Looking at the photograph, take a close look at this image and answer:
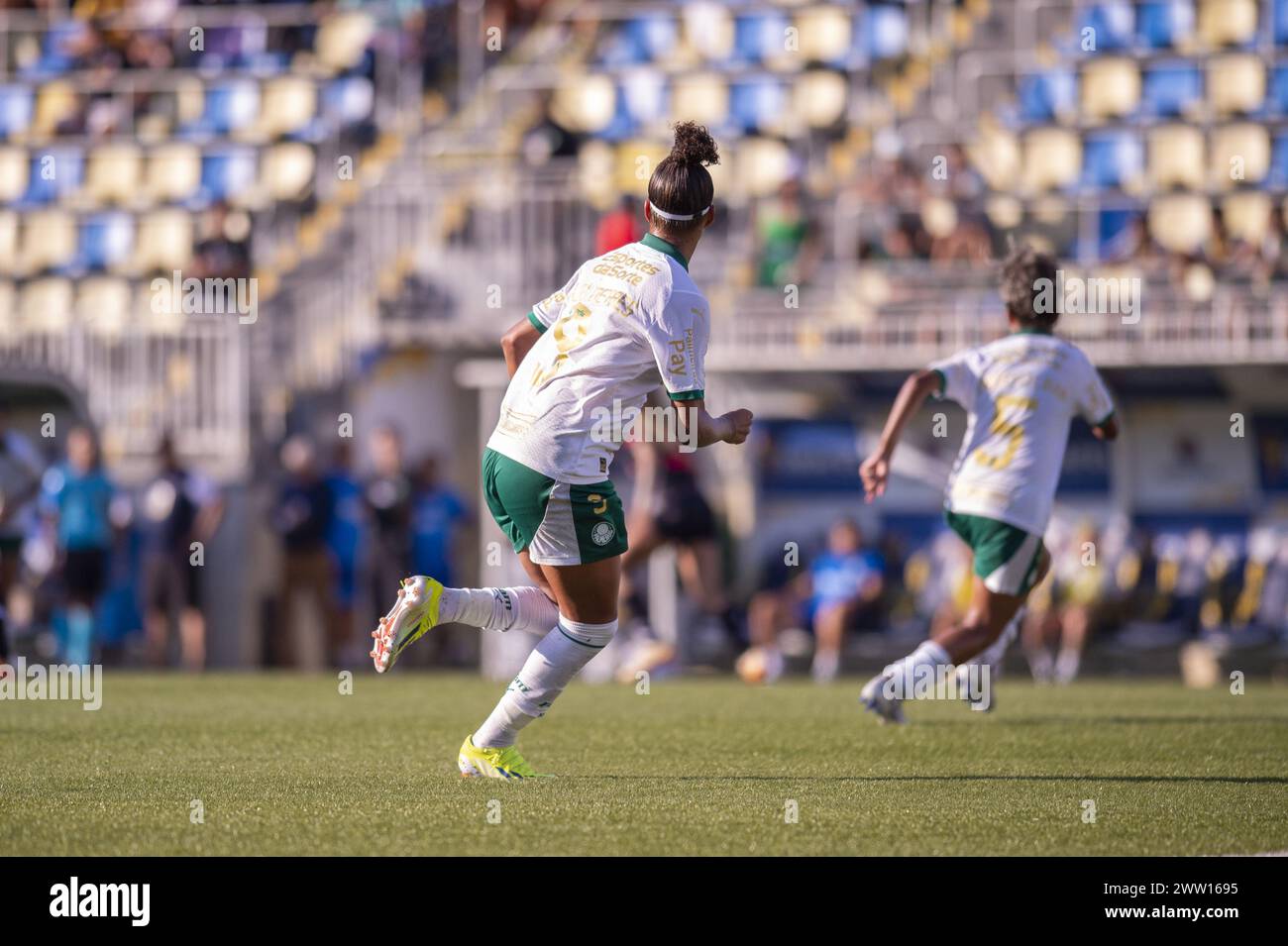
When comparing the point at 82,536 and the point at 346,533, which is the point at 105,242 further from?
the point at 82,536

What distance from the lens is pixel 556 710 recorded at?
37.8 feet

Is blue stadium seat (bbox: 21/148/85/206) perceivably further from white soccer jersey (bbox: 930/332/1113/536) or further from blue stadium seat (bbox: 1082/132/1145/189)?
white soccer jersey (bbox: 930/332/1113/536)

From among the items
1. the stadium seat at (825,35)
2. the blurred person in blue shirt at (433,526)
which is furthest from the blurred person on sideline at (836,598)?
the stadium seat at (825,35)

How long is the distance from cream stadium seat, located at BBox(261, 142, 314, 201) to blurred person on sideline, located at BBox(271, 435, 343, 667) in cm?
716

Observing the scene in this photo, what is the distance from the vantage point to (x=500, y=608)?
7574mm

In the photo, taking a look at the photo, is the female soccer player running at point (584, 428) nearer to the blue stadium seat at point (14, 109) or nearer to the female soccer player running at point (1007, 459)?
the female soccer player running at point (1007, 459)

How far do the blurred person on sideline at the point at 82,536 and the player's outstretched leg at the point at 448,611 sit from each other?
32.7 feet

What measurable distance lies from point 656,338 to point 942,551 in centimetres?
1285

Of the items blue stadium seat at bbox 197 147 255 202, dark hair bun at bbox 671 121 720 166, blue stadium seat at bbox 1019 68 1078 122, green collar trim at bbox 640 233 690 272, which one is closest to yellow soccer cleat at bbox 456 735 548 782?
green collar trim at bbox 640 233 690 272

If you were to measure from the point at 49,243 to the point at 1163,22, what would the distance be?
1391 cm

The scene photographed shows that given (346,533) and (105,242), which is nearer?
(346,533)

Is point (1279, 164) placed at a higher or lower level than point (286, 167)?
lower

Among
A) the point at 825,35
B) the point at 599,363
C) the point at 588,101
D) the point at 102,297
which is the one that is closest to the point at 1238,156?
the point at 825,35

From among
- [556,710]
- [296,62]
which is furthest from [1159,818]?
[296,62]
